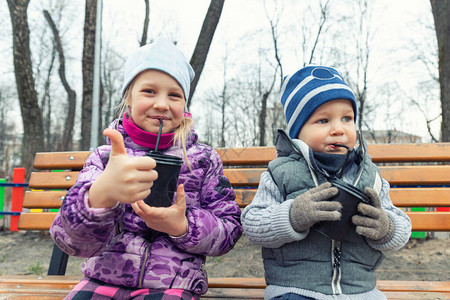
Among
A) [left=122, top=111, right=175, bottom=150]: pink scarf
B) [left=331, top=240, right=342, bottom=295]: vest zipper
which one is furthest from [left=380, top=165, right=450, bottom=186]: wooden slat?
[left=122, top=111, right=175, bottom=150]: pink scarf

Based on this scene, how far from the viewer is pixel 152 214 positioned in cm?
122

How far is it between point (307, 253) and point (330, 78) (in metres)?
0.74

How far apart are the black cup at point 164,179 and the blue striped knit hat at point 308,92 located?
680 mm

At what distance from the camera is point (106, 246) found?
4.70 feet

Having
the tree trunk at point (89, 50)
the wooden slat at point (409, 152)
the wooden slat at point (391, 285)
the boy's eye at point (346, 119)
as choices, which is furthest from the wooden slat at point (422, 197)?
the tree trunk at point (89, 50)

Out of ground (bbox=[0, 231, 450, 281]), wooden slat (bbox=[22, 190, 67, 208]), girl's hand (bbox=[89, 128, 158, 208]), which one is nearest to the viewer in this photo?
girl's hand (bbox=[89, 128, 158, 208])

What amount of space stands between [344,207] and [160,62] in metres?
0.93

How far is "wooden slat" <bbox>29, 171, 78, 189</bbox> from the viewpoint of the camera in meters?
2.46

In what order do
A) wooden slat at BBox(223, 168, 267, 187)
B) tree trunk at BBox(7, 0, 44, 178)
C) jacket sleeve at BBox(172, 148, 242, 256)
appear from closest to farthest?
jacket sleeve at BBox(172, 148, 242, 256) < wooden slat at BBox(223, 168, 267, 187) < tree trunk at BBox(7, 0, 44, 178)

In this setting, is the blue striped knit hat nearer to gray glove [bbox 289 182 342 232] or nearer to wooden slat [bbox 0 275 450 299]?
A: gray glove [bbox 289 182 342 232]

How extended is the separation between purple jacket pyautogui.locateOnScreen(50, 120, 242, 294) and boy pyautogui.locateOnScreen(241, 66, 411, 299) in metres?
0.16

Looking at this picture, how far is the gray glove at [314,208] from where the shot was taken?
1.22m

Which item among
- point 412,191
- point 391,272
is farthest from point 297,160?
point 391,272

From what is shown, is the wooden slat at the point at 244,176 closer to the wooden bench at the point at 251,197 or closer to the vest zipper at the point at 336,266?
the wooden bench at the point at 251,197
